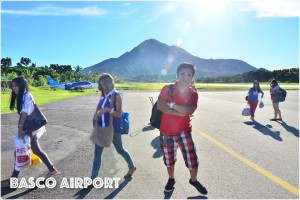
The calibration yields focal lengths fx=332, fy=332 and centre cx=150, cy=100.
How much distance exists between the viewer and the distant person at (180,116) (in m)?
4.70

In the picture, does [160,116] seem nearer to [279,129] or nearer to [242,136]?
[242,136]

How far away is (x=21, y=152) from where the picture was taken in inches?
211

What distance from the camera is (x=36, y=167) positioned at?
6.15 m

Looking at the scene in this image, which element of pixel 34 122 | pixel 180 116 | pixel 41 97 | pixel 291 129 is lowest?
pixel 291 129

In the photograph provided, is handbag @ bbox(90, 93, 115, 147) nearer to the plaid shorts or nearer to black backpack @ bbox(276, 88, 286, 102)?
the plaid shorts

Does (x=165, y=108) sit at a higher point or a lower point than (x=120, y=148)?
higher

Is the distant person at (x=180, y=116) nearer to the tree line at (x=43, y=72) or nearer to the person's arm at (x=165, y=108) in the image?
the person's arm at (x=165, y=108)

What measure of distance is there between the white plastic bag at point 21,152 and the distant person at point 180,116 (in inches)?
88.6

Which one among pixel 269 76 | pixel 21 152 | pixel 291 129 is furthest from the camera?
pixel 269 76

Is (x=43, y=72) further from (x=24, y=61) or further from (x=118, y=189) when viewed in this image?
(x=118, y=189)

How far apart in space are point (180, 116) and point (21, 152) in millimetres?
2664

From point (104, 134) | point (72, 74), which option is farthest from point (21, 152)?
point (72, 74)

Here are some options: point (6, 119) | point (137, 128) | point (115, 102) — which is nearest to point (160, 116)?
point (115, 102)

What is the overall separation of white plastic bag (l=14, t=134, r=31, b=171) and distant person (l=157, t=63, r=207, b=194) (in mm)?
2250
